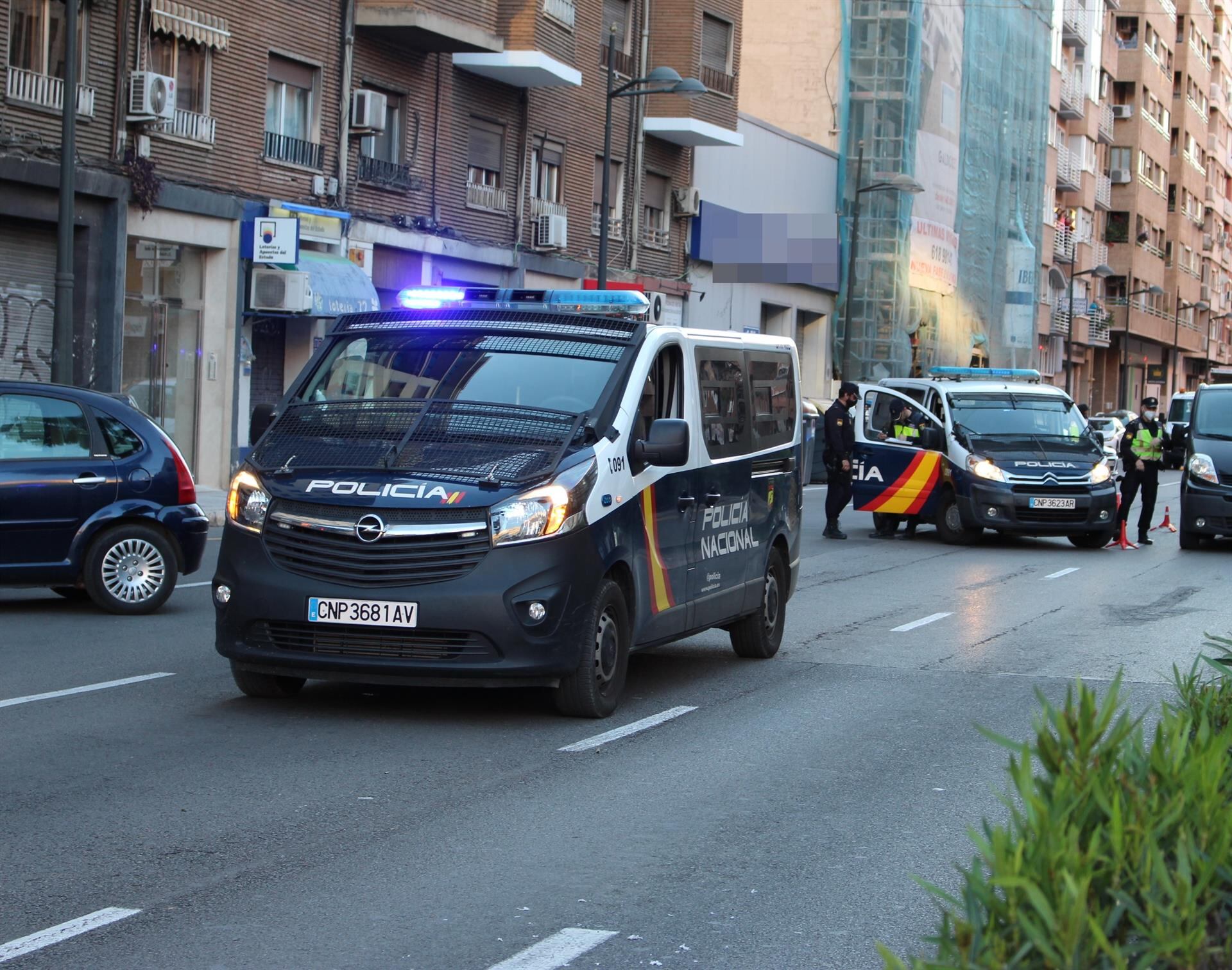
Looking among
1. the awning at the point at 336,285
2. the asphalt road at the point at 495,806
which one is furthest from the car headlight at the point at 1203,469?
the awning at the point at 336,285

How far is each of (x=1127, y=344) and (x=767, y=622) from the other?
220 ft

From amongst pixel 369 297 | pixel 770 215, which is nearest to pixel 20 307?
pixel 369 297

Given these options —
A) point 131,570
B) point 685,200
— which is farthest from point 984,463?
point 685,200

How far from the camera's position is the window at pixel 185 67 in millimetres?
24078

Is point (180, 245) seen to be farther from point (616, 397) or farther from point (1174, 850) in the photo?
point (1174, 850)

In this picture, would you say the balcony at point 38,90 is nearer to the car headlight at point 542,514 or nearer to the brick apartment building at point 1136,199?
the car headlight at point 542,514

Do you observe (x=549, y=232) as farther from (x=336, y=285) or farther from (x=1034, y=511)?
(x=1034, y=511)

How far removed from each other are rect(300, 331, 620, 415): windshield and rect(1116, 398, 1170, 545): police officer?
15.2 metres

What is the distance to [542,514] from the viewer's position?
8281 millimetres

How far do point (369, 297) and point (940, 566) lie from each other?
11.3m

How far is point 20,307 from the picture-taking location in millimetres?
22359

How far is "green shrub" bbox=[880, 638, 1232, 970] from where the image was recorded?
2.72 m

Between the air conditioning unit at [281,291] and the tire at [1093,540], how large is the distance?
35.2 feet

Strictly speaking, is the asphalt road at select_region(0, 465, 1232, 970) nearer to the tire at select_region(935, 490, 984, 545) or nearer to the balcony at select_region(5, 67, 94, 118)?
the tire at select_region(935, 490, 984, 545)
